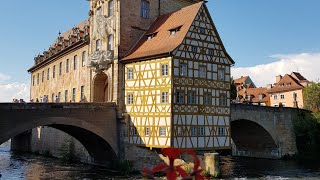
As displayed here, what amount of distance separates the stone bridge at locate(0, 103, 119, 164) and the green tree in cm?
2648

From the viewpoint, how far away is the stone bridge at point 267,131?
36.0 meters

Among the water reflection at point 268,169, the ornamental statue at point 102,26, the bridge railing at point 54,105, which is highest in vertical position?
the ornamental statue at point 102,26

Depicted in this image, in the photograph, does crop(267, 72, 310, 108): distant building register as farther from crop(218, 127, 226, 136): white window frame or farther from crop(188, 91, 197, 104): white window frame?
crop(188, 91, 197, 104): white window frame

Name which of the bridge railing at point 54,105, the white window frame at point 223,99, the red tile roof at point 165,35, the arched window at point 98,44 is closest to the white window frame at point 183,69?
the red tile roof at point 165,35

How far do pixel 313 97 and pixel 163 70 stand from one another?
25.9 m

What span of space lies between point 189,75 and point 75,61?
15571 mm

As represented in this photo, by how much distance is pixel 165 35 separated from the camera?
87.9 feet

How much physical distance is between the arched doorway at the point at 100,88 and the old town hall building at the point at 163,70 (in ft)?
0.57

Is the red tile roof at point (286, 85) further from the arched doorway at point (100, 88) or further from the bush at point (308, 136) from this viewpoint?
the arched doorway at point (100, 88)

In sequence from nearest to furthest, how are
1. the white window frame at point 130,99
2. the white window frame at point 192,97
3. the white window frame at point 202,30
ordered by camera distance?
the white window frame at point 192,97 < the white window frame at point 202,30 < the white window frame at point 130,99

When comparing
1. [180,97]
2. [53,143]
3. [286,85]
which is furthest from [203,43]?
[286,85]

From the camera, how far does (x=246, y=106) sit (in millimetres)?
34500

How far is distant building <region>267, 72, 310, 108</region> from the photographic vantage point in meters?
58.4

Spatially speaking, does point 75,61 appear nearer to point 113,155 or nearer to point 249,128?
point 113,155
